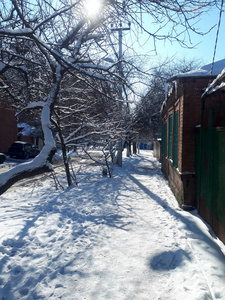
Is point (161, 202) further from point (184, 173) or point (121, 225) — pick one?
point (121, 225)

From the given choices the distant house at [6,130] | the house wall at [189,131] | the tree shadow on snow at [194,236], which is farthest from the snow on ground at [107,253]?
the distant house at [6,130]

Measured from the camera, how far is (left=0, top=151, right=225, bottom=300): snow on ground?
9.54ft

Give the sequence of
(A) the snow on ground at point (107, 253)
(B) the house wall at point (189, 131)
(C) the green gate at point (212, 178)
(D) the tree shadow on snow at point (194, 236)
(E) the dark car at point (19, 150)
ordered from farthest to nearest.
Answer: (E) the dark car at point (19, 150), (B) the house wall at point (189, 131), (C) the green gate at point (212, 178), (D) the tree shadow on snow at point (194, 236), (A) the snow on ground at point (107, 253)

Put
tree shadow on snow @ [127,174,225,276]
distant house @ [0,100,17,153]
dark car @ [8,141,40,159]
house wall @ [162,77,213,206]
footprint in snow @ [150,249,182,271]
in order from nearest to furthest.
→ 1. footprint in snow @ [150,249,182,271]
2. tree shadow on snow @ [127,174,225,276]
3. house wall @ [162,77,213,206]
4. dark car @ [8,141,40,159]
5. distant house @ [0,100,17,153]

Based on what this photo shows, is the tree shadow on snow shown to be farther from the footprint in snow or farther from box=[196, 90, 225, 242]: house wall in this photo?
box=[196, 90, 225, 242]: house wall

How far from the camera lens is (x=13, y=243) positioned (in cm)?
400

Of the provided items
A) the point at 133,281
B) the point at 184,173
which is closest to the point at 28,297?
the point at 133,281

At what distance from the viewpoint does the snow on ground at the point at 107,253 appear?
9.54 ft

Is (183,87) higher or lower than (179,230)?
Answer: higher

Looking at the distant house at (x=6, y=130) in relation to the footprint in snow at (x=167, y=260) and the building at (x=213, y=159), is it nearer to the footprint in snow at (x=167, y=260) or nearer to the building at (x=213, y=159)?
the building at (x=213, y=159)

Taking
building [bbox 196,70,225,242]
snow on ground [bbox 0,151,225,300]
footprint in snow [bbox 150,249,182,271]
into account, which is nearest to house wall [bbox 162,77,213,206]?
building [bbox 196,70,225,242]

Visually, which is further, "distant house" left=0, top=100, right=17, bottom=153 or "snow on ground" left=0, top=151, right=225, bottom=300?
"distant house" left=0, top=100, right=17, bottom=153

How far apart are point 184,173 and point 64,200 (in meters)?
3.50

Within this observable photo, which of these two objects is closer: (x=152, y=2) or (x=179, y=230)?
(x=152, y=2)
